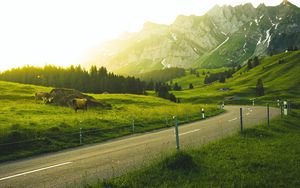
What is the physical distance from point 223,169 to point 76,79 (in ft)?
438

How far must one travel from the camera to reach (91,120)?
33406 mm

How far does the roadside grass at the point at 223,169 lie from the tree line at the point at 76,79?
12026 centimetres

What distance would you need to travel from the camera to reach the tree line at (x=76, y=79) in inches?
5290

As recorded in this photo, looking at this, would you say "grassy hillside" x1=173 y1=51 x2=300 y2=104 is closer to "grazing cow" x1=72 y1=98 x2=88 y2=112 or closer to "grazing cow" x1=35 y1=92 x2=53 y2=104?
"grazing cow" x1=72 y1=98 x2=88 y2=112

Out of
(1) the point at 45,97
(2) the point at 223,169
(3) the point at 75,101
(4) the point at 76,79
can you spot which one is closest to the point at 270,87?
(4) the point at 76,79

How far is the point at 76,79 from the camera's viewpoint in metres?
140

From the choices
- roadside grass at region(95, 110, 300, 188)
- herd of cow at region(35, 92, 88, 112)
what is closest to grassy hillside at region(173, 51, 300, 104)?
herd of cow at region(35, 92, 88, 112)

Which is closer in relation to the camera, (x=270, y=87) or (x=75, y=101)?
(x=75, y=101)

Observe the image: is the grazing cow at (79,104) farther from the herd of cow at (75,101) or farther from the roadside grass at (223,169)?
the roadside grass at (223,169)

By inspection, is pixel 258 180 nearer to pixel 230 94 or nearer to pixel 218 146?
pixel 218 146

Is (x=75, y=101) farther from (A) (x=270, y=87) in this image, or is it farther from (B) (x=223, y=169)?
(A) (x=270, y=87)

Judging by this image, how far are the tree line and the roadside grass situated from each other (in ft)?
395

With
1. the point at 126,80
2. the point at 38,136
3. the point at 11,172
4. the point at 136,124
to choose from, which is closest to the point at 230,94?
the point at 126,80

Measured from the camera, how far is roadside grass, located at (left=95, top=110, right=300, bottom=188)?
992cm
